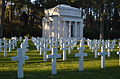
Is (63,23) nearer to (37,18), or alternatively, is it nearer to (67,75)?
(37,18)

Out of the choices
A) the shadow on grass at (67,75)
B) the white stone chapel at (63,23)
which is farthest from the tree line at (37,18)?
the shadow on grass at (67,75)

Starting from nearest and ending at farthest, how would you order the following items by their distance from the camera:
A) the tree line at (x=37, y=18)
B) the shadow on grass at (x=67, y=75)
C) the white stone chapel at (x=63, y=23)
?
the shadow on grass at (x=67, y=75) → the white stone chapel at (x=63, y=23) → the tree line at (x=37, y=18)

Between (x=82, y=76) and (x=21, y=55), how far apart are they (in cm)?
198

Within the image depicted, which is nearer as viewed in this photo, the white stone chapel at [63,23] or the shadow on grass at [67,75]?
the shadow on grass at [67,75]

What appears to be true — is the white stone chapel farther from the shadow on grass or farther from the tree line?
the shadow on grass

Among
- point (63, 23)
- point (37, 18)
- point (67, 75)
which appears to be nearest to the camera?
point (67, 75)

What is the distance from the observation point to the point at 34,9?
165 feet

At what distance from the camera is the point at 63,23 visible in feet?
119

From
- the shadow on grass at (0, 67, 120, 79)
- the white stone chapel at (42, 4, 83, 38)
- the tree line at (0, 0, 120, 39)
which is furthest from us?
the tree line at (0, 0, 120, 39)

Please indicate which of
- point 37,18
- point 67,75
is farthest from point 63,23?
point 67,75

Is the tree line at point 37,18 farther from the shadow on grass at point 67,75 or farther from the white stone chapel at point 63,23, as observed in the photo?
the shadow on grass at point 67,75

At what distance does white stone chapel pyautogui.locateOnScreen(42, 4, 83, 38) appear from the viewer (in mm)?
36125

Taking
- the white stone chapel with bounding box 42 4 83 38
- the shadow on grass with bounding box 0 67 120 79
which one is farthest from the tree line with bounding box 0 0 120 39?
the shadow on grass with bounding box 0 67 120 79

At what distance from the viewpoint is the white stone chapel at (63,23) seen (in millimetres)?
36125
